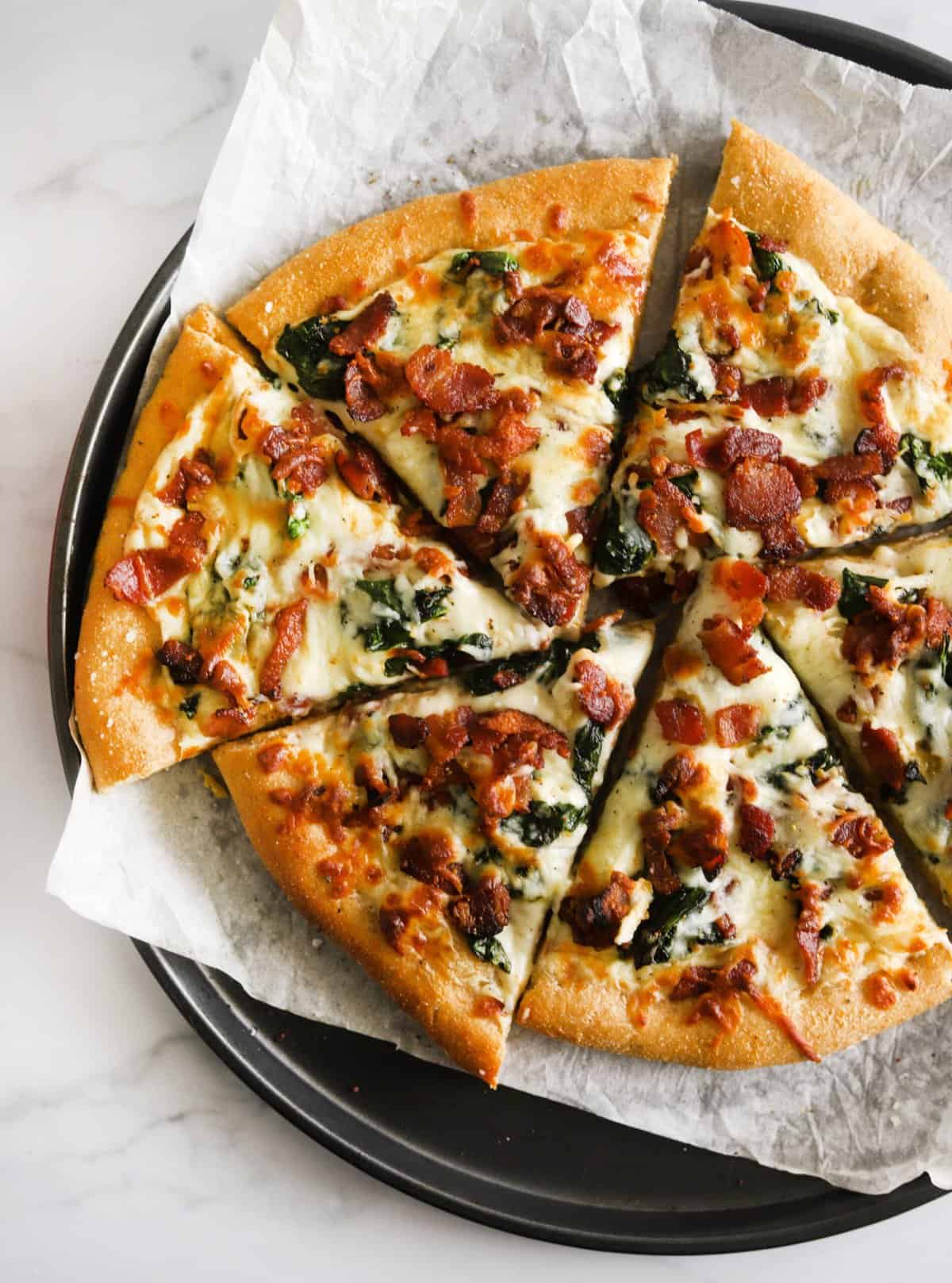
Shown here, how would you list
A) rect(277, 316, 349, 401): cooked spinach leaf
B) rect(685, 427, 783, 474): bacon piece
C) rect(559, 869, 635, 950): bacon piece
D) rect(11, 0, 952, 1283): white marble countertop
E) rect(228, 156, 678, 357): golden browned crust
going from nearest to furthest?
rect(559, 869, 635, 950): bacon piece < rect(685, 427, 783, 474): bacon piece < rect(277, 316, 349, 401): cooked spinach leaf < rect(228, 156, 678, 357): golden browned crust < rect(11, 0, 952, 1283): white marble countertop

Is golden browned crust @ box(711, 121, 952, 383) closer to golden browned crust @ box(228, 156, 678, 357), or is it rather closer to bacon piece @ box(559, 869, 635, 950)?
golden browned crust @ box(228, 156, 678, 357)

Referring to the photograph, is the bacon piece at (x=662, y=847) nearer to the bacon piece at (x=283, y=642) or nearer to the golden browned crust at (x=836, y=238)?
the bacon piece at (x=283, y=642)

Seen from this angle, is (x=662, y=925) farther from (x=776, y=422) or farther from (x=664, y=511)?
(x=776, y=422)

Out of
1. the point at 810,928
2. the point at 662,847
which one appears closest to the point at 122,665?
the point at 662,847

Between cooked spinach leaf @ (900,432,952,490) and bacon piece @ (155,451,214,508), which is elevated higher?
bacon piece @ (155,451,214,508)

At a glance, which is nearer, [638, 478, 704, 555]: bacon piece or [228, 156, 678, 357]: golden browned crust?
[638, 478, 704, 555]: bacon piece

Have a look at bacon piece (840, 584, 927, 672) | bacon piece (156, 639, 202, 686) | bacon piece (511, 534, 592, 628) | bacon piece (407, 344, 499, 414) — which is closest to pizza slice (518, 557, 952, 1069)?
bacon piece (840, 584, 927, 672)

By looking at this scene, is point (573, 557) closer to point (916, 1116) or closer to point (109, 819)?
point (109, 819)
